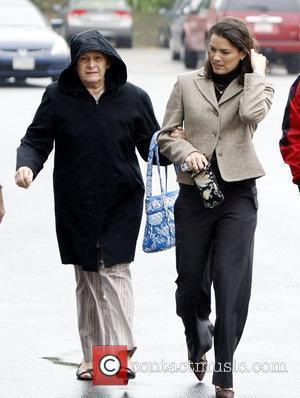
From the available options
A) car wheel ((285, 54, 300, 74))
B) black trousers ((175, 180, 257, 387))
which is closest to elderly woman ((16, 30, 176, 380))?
black trousers ((175, 180, 257, 387))

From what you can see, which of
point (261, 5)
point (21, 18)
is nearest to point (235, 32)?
point (21, 18)

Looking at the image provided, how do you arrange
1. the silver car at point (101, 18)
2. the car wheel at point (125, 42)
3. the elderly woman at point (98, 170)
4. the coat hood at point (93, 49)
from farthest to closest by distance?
the car wheel at point (125, 42), the silver car at point (101, 18), the elderly woman at point (98, 170), the coat hood at point (93, 49)

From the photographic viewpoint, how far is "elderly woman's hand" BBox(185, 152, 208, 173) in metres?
Answer: 6.88

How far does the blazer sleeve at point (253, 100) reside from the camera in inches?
273

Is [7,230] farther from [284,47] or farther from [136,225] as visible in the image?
[284,47]

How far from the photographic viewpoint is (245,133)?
23.2 feet

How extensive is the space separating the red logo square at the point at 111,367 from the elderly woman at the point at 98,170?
0.11 ft

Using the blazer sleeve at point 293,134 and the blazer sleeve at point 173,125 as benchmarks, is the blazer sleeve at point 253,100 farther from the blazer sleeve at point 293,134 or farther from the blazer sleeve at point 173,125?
the blazer sleeve at point 173,125

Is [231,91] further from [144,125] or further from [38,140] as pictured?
[38,140]

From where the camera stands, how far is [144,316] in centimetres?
902

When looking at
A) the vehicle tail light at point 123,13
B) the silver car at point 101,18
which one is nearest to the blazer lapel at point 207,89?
the silver car at point 101,18

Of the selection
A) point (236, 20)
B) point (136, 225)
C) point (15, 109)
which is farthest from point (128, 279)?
point (15, 109)

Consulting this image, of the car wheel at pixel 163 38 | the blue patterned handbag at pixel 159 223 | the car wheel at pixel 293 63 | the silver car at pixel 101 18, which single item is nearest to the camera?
the blue patterned handbag at pixel 159 223

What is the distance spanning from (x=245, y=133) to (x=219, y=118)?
0.14 metres
